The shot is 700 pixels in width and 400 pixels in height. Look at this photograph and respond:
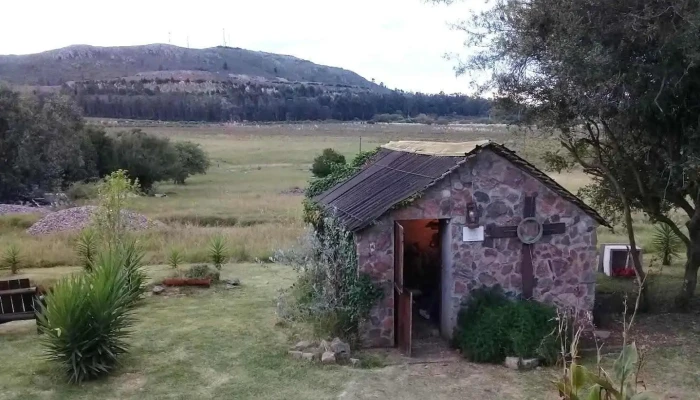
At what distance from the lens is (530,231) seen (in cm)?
1155

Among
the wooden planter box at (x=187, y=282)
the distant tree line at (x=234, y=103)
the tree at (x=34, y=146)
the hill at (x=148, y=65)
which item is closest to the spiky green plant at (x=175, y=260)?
the wooden planter box at (x=187, y=282)

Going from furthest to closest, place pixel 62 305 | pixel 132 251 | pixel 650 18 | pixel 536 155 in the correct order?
pixel 536 155, pixel 132 251, pixel 650 18, pixel 62 305

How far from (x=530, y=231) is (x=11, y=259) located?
1380cm

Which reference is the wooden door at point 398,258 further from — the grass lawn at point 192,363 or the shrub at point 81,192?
the shrub at point 81,192

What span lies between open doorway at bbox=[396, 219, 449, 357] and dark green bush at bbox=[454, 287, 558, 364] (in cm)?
84

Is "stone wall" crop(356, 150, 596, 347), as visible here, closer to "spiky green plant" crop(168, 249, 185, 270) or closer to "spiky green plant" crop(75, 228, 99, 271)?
"spiky green plant" crop(168, 249, 185, 270)

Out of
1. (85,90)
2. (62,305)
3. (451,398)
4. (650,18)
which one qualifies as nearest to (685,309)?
(650,18)

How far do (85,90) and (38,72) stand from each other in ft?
120

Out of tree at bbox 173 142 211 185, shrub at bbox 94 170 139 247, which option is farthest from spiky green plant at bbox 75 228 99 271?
tree at bbox 173 142 211 185

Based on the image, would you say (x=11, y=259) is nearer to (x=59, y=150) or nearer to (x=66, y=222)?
(x=66, y=222)

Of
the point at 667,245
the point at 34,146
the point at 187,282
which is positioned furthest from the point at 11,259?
the point at 34,146

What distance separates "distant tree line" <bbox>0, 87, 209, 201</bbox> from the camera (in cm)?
3550

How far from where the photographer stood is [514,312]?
10969mm

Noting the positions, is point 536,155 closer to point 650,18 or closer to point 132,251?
point 650,18
